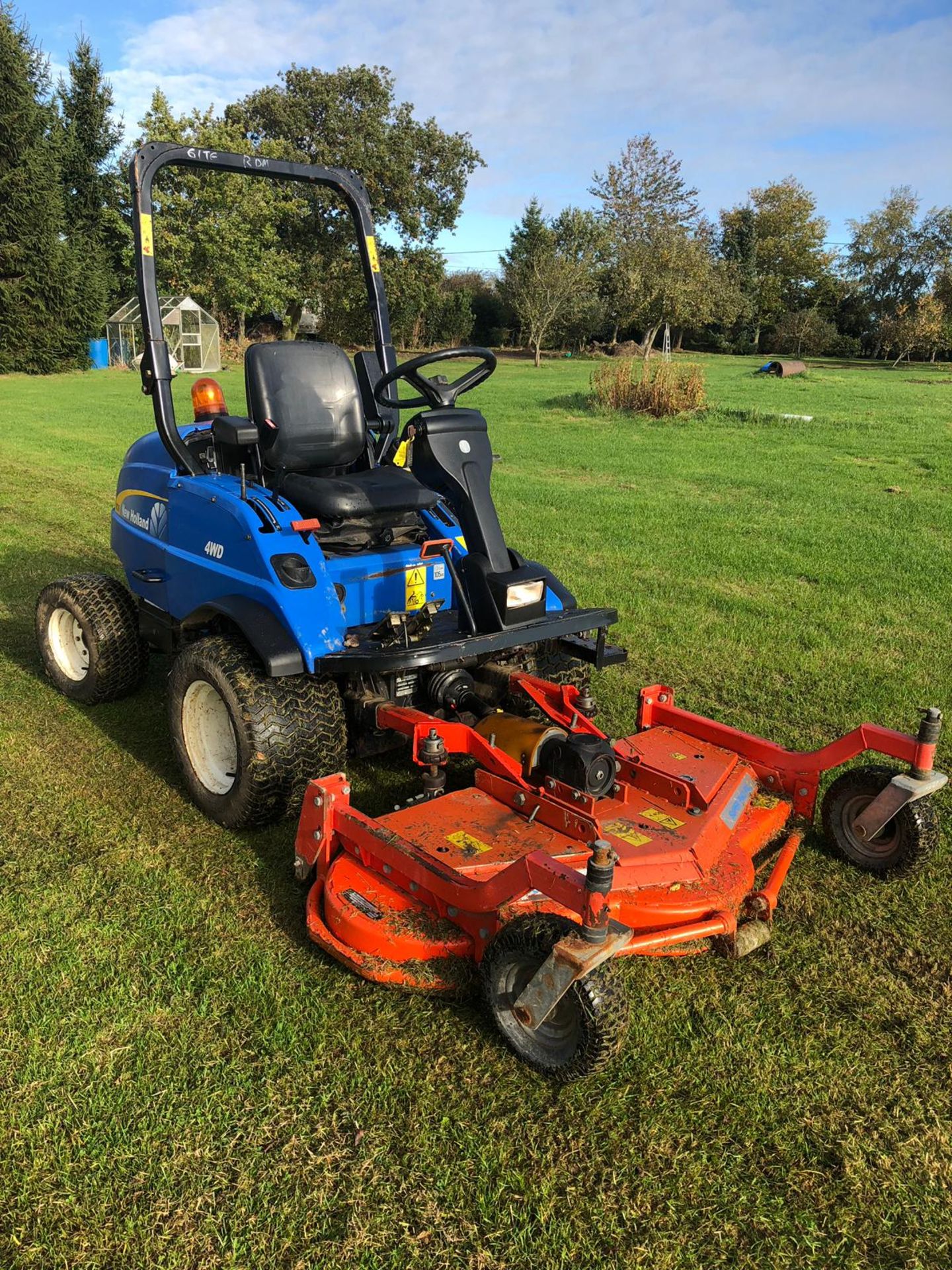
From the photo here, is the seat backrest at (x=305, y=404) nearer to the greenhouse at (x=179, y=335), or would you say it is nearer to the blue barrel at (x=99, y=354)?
the greenhouse at (x=179, y=335)

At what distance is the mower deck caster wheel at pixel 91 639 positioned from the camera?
4.76 m

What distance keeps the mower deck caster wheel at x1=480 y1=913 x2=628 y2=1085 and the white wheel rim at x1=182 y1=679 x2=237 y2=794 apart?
5.39 ft

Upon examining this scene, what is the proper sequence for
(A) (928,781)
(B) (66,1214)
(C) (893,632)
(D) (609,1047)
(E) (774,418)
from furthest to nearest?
(E) (774,418) → (C) (893,632) → (A) (928,781) → (D) (609,1047) → (B) (66,1214)

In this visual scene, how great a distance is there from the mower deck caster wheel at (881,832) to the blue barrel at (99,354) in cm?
3411

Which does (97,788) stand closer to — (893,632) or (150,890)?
(150,890)

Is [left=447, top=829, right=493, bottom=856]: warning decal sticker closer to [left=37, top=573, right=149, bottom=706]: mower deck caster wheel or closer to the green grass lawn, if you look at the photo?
the green grass lawn

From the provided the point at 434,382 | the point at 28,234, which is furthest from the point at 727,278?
the point at 434,382

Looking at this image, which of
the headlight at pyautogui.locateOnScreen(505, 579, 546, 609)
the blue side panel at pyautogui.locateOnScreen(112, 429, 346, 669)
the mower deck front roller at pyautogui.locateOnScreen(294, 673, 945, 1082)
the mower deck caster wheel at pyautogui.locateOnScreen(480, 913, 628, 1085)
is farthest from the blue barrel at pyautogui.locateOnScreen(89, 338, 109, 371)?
the mower deck caster wheel at pyautogui.locateOnScreen(480, 913, 628, 1085)

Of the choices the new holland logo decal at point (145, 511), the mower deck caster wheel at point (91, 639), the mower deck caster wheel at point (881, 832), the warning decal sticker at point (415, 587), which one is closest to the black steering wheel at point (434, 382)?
the warning decal sticker at point (415, 587)

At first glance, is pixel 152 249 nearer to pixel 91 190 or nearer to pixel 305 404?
pixel 305 404

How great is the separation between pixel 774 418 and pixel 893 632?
37.7 ft

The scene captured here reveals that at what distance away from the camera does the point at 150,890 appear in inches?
133

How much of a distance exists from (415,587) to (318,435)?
2.84ft

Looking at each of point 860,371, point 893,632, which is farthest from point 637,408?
point 860,371
